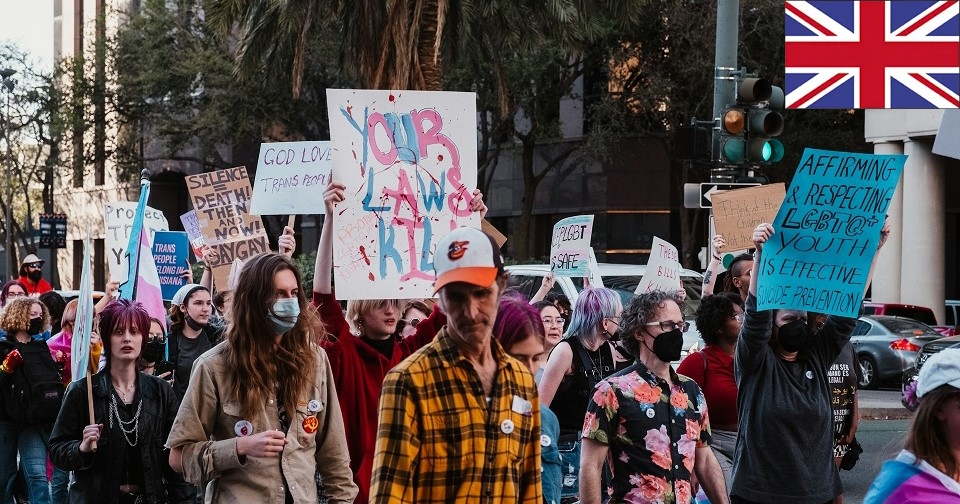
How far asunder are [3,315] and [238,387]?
5.01 metres

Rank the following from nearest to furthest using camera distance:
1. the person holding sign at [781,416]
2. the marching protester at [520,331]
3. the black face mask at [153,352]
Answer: the marching protester at [520,331] → the person holding sign at [781,416] → the black face mask at [153,352]

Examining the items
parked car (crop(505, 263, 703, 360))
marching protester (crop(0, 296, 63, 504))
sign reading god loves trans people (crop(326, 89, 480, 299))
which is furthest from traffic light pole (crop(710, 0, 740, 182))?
marching protester (crop(0, 296, 63, 504))

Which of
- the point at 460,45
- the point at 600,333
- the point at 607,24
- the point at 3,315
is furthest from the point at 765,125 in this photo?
the point at 607,24

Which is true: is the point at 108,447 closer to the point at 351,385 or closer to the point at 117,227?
the point at 351,385

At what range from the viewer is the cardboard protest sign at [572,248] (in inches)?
424

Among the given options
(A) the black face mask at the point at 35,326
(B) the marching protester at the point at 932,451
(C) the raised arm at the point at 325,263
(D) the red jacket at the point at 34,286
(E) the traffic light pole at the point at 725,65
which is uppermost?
(E) the traffic light pole at the point at 725,65

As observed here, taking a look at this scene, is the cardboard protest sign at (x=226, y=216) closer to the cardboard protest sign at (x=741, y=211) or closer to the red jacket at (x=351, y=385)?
the cardboard protest sign at (x=741, y=211)

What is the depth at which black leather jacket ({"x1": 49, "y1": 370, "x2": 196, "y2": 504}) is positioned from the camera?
571 centimetres

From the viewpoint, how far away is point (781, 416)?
592cm

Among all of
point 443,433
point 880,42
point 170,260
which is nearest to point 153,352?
point 443,433

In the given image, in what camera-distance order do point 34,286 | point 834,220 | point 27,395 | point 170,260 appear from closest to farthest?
point 834,220, point 27,395, point 170,260, point 34,286

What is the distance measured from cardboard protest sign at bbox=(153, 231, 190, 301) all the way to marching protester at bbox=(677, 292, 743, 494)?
21.4 ft

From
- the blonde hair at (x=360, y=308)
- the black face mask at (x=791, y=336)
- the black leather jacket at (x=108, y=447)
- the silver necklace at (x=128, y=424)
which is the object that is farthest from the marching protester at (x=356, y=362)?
the black face mask at (x=791, y=336)

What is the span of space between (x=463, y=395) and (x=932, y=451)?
1.26 metres
